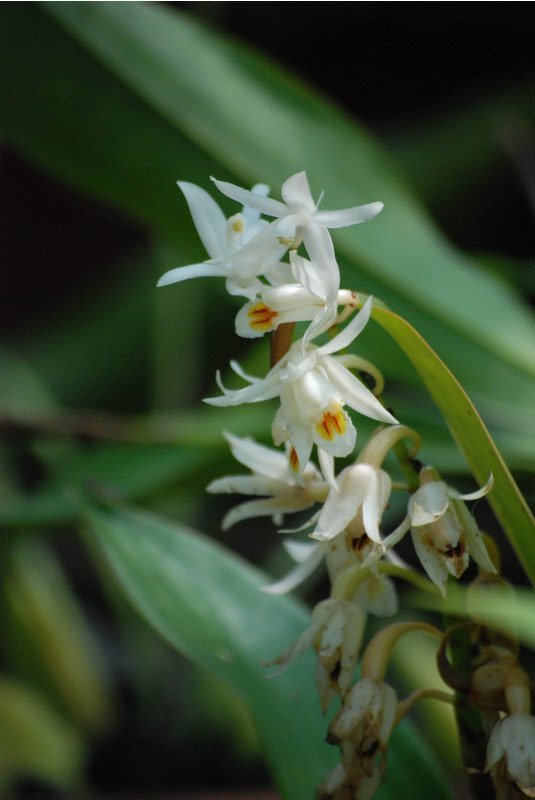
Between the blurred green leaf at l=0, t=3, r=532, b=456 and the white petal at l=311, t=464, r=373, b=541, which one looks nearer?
the white petal at l=311, t=464, r=373, b=541

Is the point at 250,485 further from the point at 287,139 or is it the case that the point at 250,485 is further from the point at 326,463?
the point at 287,139

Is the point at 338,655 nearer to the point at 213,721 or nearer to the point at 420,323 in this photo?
the point at 420,323

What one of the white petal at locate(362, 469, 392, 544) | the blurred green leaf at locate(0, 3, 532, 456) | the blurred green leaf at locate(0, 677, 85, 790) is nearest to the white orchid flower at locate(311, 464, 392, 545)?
the white petal at locate(362, 469, 392, 544)

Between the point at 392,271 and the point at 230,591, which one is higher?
the point at 392,271

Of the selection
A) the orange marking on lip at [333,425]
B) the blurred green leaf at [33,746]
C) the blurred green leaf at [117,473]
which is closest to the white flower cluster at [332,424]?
the orange marking on lip at [333,425]

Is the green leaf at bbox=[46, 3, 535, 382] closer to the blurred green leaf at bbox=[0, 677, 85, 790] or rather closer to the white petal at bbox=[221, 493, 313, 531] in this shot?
the white petal at bbox=[221, 493, 313, 531]

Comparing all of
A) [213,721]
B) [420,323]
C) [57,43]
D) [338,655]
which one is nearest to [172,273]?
[338,655]
